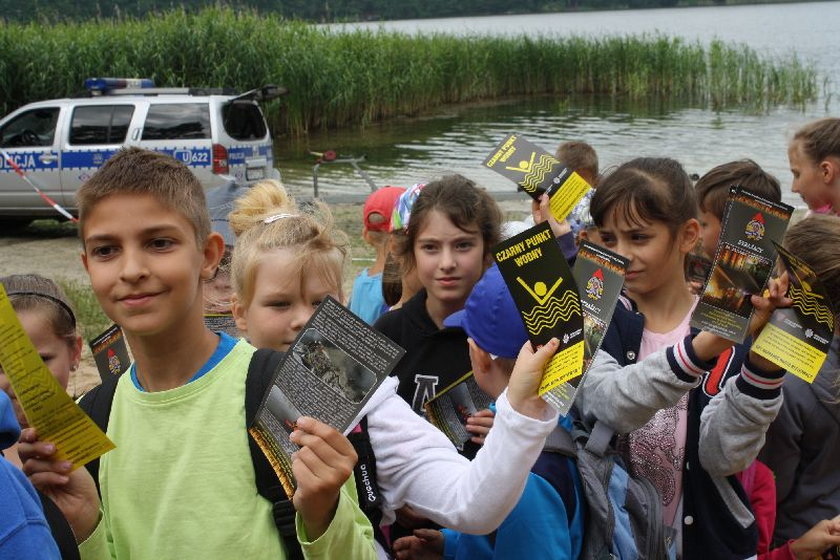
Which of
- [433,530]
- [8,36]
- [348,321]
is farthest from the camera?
[8,36]

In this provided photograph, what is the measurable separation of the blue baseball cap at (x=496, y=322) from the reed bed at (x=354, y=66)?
18.3 m

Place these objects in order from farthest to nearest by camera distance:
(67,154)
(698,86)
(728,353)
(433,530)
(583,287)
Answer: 1. (698,86)
2. (67,154)
3. (728,353)
4. (433,530)
5. (583,287)

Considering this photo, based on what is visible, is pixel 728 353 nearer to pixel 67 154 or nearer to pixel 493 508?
pixel 493 508

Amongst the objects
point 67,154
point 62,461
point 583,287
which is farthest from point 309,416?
point 67,154

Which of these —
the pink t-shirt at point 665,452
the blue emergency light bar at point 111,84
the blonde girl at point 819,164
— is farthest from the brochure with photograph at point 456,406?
the blue emergency light bar at point 111,84

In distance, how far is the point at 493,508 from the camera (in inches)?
69.9

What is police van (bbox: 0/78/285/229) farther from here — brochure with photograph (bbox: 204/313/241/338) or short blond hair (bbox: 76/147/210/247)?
short blond hair (bbox: 76/147/210/247)

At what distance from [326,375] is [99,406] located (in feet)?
1.93

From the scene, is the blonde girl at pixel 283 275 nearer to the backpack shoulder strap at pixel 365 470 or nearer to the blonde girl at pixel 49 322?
the blonde girl at pixel 49 322

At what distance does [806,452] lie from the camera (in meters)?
2.69

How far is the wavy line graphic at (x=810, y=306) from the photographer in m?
2.06

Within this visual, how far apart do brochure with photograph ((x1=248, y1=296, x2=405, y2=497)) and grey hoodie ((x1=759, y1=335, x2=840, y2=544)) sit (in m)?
1.59

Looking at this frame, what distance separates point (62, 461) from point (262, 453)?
340mm

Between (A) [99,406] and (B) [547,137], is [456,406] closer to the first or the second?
(A) [99,406]
